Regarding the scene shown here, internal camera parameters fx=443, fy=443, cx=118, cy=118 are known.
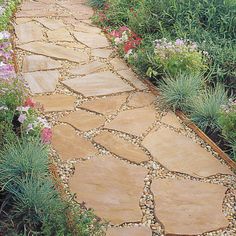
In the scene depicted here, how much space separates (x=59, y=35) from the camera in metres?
5.61

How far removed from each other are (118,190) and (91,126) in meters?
0.87

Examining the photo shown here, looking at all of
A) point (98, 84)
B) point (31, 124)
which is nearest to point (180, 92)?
point (98, 84)

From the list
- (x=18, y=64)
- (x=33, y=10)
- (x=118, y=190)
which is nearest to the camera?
(x=118, y=190)

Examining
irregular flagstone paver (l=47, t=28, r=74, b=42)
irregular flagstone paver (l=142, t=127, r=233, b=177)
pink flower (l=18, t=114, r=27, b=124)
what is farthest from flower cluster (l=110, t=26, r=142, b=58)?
pink flower (l=18, t=114, r=27, b=124)

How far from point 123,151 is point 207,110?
2.85 feet

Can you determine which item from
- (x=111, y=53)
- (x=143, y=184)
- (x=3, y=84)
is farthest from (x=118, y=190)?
(x=111, y=53)

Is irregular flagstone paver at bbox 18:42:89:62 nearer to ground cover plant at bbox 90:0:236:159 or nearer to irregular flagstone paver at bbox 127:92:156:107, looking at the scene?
ground cover plant at bbox 90:0:236:159

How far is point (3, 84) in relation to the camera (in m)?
3.23

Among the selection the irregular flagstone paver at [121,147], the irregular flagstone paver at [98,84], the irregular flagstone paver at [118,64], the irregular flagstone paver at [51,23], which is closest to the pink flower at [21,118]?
the irregular flagstone paver at [121,147]

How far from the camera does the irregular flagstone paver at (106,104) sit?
12.7 ft

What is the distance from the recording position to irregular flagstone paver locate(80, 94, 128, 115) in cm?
388

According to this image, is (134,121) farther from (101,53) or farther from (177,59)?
(101,53)

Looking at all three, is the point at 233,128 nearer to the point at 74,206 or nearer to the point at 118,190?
the point at 118,190

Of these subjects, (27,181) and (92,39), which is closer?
(27,181)
